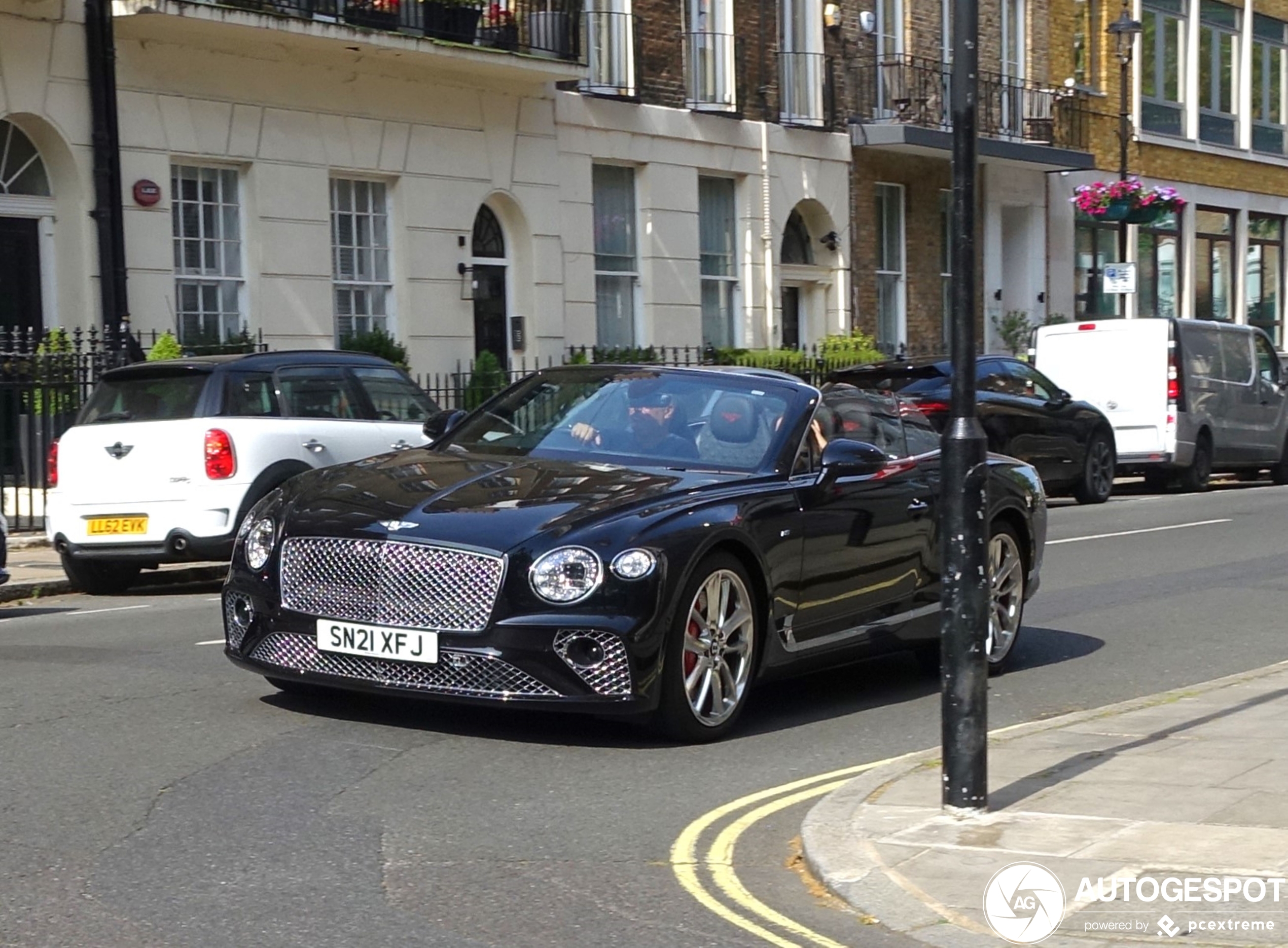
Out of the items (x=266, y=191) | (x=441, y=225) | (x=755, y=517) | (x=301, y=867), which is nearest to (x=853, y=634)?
(x=755, y=517)

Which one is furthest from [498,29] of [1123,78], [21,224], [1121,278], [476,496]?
[476,496]

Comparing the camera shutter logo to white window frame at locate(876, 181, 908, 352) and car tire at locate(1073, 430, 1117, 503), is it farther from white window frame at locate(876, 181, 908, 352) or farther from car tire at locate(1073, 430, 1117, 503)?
white window frame at locate(876, 181, 908, 352)

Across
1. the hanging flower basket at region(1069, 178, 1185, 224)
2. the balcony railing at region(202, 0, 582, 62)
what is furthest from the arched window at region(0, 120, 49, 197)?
the hanging flower basket at region(1069, 178, 1185, 224)

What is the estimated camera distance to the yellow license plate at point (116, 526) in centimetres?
1324

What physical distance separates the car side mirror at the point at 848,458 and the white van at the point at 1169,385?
1619cm

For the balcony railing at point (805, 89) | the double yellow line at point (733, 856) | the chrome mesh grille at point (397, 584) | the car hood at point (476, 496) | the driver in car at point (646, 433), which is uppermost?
the balcony railing at point (805, 89)

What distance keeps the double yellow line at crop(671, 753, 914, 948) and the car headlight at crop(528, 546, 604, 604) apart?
39.6 inches

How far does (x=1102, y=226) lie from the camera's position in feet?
127

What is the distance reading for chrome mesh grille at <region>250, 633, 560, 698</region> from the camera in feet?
24.2

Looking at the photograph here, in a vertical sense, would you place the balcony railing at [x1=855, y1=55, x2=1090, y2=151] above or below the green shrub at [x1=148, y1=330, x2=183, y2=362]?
above

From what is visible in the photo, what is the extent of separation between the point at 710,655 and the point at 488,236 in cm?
1793

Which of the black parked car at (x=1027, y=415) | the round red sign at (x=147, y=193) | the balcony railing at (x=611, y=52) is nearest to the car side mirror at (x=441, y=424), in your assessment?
the black parked car at (x=1027, y=415)

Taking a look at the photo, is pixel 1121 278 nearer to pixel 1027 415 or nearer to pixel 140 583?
pixel 1027 415

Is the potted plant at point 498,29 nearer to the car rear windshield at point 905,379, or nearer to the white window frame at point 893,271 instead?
the car rear windshield at point 905,379
